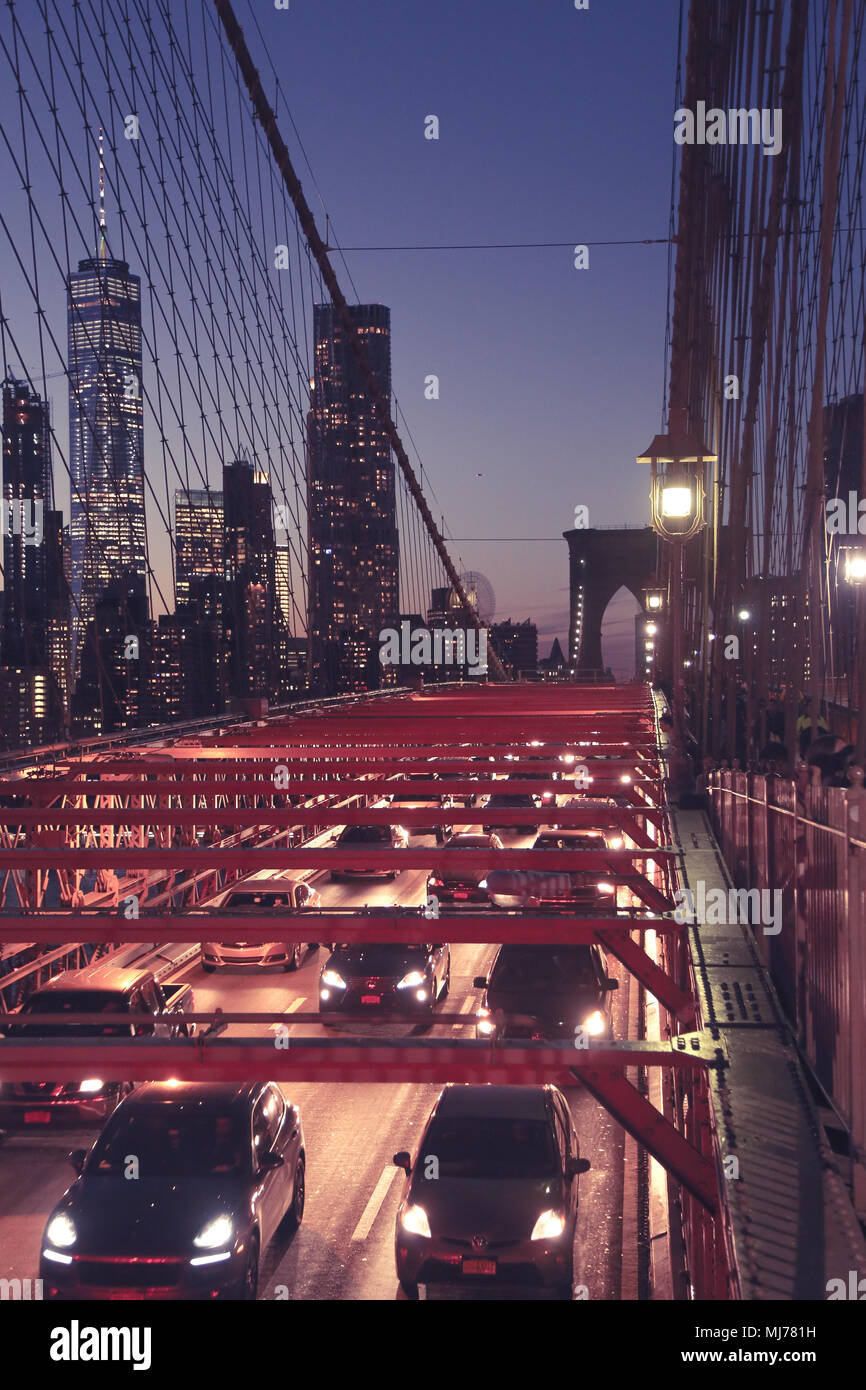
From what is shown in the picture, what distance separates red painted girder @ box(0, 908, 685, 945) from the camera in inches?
242

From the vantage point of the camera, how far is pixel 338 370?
61.1m

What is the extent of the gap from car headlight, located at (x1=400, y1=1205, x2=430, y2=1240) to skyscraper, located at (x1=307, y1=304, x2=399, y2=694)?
2034 centimetres

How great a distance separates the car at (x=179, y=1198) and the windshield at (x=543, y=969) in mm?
4277

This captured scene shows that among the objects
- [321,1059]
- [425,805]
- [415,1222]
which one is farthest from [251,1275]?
[425,805]

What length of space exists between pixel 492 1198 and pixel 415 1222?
1.79ft

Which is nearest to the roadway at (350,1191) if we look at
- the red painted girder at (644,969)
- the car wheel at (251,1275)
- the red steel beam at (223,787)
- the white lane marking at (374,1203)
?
the white lane marking at (374,1203)

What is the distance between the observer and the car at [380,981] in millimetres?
14617

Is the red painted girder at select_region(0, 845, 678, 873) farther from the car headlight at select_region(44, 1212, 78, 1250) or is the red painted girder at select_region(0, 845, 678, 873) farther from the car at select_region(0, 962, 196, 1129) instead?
the car at select_region(0, 962, 196, 1129)

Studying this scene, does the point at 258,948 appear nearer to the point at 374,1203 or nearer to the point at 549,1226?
the point at 374,1203

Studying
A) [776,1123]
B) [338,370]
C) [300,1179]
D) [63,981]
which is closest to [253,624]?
[63,981]

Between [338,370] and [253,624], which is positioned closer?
[253,624]

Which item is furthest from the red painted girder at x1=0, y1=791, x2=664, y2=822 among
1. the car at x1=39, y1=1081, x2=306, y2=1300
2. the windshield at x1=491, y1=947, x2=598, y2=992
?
the windshield at x1=491, y1=947, x2=598, y2=992
